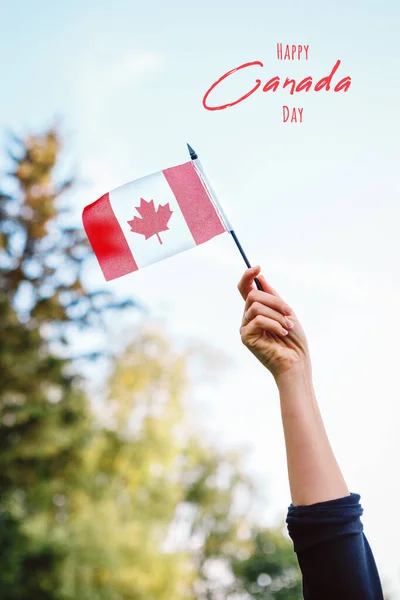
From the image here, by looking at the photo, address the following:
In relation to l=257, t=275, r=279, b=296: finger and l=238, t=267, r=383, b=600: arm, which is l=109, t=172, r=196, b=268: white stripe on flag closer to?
l=257, t=275, r=279, b=296: finger

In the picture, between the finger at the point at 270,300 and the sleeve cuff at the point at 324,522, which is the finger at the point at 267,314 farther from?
the sleeve cuff at the point at 324,522

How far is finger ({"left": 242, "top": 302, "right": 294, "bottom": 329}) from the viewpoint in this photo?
63.9 inches

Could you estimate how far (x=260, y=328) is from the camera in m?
1.64

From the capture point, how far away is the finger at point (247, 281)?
1682 millimetres

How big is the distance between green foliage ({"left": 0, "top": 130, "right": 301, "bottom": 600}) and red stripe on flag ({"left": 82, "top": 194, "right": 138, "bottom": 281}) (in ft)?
37.8

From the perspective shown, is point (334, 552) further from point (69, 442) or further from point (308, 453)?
point (69, 442)

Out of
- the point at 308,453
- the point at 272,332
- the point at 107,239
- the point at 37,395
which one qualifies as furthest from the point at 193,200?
the point at 37,395

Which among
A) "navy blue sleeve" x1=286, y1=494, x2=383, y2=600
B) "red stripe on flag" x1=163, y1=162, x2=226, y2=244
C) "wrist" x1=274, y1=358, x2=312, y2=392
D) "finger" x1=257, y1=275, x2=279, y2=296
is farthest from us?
"red stripe on flag" x1=163, y1=162, x2=226, y2=244

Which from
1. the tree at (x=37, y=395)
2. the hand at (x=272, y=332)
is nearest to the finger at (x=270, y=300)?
the hand at (x=272, y=332)

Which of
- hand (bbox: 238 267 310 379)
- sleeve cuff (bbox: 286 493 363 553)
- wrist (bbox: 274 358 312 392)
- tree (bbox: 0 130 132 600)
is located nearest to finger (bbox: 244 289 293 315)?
hand (bbox: 238 267 310 379)

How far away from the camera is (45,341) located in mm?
14398

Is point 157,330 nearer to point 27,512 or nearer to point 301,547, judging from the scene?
point 27,512

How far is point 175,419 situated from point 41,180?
6.80 meters

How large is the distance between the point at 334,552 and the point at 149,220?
170 centimetres
